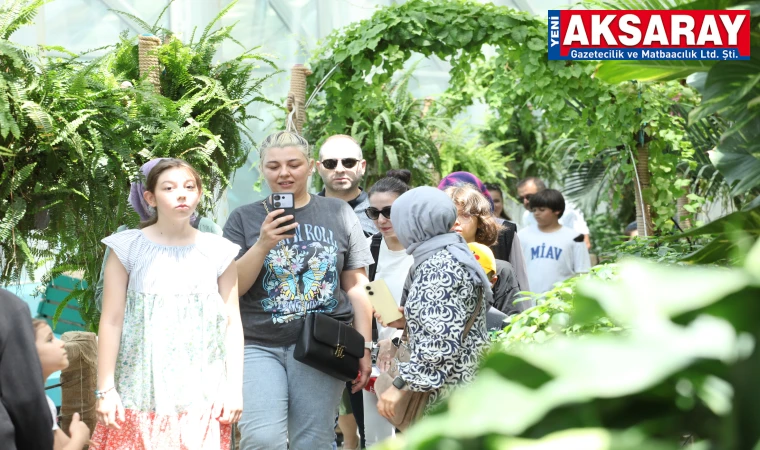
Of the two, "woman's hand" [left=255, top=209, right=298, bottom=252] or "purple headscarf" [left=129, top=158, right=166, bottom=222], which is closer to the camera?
"woman's hand" [left=255, top=209, right=298, bottom=252]

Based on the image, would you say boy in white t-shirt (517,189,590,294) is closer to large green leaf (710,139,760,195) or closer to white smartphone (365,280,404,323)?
white smartphone (365,280,404,323)

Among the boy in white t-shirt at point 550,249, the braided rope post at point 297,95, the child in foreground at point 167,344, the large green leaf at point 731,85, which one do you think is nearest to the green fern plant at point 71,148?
the child in foreground at point 167,344

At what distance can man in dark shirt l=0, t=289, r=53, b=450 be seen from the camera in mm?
2107

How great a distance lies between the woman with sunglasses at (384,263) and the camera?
177 inches

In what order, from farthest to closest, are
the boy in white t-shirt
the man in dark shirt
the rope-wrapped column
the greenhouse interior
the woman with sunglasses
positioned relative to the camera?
1. the boy in white t-shirt
2. the woman with sunglasses
3. the rope-wrapped column
4. the man in dark shirt
5. the greenhouse interior

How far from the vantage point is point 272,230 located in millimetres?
3492

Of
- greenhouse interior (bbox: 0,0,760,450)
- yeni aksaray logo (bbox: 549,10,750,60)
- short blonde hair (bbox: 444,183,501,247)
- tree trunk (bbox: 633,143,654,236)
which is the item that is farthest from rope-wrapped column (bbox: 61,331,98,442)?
tree trunk (bbox: 633,143,654,236)

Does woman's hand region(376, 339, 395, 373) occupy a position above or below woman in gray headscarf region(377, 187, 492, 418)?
below

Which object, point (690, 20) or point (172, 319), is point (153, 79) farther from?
point (690, 20)

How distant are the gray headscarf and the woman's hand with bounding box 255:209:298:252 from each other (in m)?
0.43

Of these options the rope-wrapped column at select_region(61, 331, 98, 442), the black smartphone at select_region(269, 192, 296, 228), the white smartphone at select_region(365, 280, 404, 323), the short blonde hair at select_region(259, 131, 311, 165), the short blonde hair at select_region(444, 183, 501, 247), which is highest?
the short blonde hair at select_region(259, 131, 311, 165)

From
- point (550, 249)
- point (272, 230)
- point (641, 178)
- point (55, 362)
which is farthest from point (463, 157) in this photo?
point (55, 362)

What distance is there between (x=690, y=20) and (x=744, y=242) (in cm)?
502

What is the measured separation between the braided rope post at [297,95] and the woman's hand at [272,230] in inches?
106
